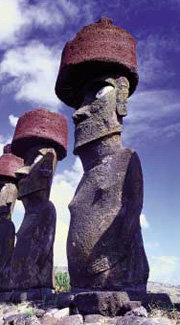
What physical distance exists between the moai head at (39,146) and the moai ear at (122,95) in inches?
84.1

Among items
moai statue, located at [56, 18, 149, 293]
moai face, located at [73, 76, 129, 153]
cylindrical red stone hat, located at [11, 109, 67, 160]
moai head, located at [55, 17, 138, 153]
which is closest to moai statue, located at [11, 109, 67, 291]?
cylindrical red stone hat, located at [11, 109, 67, 160]

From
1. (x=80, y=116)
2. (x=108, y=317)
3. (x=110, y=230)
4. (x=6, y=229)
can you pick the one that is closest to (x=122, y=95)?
(x=80, y=116)

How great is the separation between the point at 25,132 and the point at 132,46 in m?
2.57

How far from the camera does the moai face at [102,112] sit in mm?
4859

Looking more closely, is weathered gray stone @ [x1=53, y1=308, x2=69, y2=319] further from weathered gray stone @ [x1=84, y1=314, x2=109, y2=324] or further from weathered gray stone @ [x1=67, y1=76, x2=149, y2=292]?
weathered gray stone @ [x1=67, y1=76, x2=149, y2=292]

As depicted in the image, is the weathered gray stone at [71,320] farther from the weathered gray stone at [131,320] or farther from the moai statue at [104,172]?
the moai statue at [104,172]

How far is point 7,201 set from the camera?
8.92 m

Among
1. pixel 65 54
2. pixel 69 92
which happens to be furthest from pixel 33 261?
pixel 65 54

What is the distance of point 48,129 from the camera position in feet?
23.1

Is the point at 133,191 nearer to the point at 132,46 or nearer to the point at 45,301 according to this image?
the point at 45,301

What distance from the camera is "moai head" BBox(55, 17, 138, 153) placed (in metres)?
4.92

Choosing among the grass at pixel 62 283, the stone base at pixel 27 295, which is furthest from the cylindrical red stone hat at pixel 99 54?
the grass at pixel 62 283

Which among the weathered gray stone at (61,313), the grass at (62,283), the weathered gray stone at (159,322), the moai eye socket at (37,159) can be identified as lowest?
the weathered gray stone at (159,322)

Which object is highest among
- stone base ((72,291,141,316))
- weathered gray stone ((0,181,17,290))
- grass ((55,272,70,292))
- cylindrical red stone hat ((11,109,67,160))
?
cylindrical red stone hat ((11,109,67,160))
